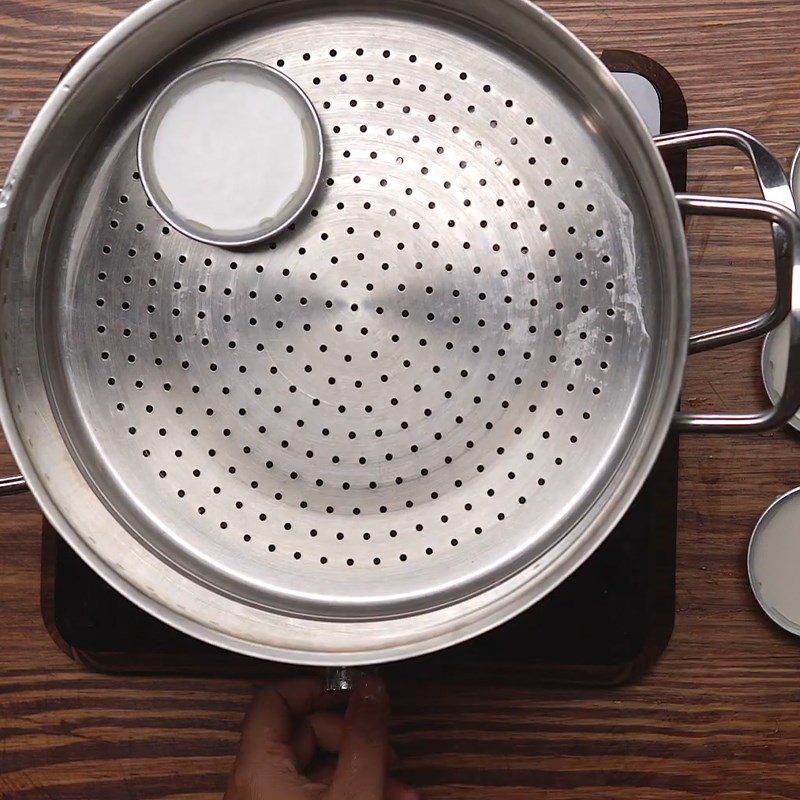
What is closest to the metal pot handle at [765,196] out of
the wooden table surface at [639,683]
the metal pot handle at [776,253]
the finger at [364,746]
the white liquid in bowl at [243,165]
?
the metal pot handle at [776,253]

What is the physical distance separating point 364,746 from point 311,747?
82 mm

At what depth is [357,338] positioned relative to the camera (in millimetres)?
614

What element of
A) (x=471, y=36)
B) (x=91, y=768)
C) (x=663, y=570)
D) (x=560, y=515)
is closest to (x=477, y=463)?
(x=560, y=515)

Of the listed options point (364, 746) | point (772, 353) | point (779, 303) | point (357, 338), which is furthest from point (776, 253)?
point (364, 746)

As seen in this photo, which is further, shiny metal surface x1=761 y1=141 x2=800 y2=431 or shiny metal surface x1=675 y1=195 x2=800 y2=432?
shiny metal surface x1=761 y1=141 x2=800 y2=431

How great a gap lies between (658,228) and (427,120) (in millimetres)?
185

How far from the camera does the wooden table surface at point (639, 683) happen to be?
711mm

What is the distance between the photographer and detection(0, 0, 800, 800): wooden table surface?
2.33ft

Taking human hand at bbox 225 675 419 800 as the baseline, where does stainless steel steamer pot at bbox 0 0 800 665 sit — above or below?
above

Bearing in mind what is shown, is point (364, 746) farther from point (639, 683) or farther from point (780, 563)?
point (780, 563)

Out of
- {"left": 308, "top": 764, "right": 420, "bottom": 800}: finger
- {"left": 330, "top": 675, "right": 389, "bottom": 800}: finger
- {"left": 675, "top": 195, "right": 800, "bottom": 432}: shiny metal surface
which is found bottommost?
{"left": 308, "top": 764, "right": 420, "bottom": 800}: finger

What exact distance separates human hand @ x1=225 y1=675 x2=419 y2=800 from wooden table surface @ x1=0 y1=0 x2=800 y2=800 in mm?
59

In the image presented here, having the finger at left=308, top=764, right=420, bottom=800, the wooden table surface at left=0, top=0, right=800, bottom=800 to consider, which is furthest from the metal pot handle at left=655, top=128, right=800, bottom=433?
the finger at left=308, top=764, right=420, bottom=800

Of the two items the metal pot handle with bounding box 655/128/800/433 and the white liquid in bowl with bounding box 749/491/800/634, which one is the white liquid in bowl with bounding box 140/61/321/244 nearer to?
the metal pot handle with bounding box 655/128/800/433
